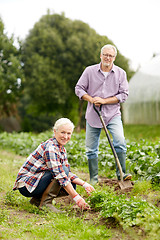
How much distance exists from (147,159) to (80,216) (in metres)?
1.87

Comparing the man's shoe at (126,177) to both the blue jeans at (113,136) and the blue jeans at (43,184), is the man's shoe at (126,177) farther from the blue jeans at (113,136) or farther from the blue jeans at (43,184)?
the blue jeans at (43,184)

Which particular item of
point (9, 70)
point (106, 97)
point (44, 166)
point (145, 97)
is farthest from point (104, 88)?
point (9, 70)

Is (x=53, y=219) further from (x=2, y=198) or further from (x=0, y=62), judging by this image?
(x=0, y=62)

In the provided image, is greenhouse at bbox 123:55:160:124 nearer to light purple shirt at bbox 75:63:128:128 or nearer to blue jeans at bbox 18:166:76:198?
light purple shirt at bbox 75:63:128:128

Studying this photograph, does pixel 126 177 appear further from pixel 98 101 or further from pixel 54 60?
pixel 54 60

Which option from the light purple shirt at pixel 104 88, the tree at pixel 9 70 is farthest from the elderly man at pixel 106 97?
the tree at pixel 9 70

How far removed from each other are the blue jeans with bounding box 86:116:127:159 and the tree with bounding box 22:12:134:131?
11979 millimetres

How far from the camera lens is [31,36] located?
774 inches

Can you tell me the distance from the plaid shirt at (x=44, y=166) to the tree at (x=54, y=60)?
513 inches

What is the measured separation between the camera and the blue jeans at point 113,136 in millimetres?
3883

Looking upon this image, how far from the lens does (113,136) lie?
3910mm

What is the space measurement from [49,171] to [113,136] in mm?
1177

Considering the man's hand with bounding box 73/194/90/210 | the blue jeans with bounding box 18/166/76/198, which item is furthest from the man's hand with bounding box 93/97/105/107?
the man's hand with bounding box 73/194/90/210

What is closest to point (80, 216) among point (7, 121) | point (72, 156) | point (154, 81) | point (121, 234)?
point (121, 234)
